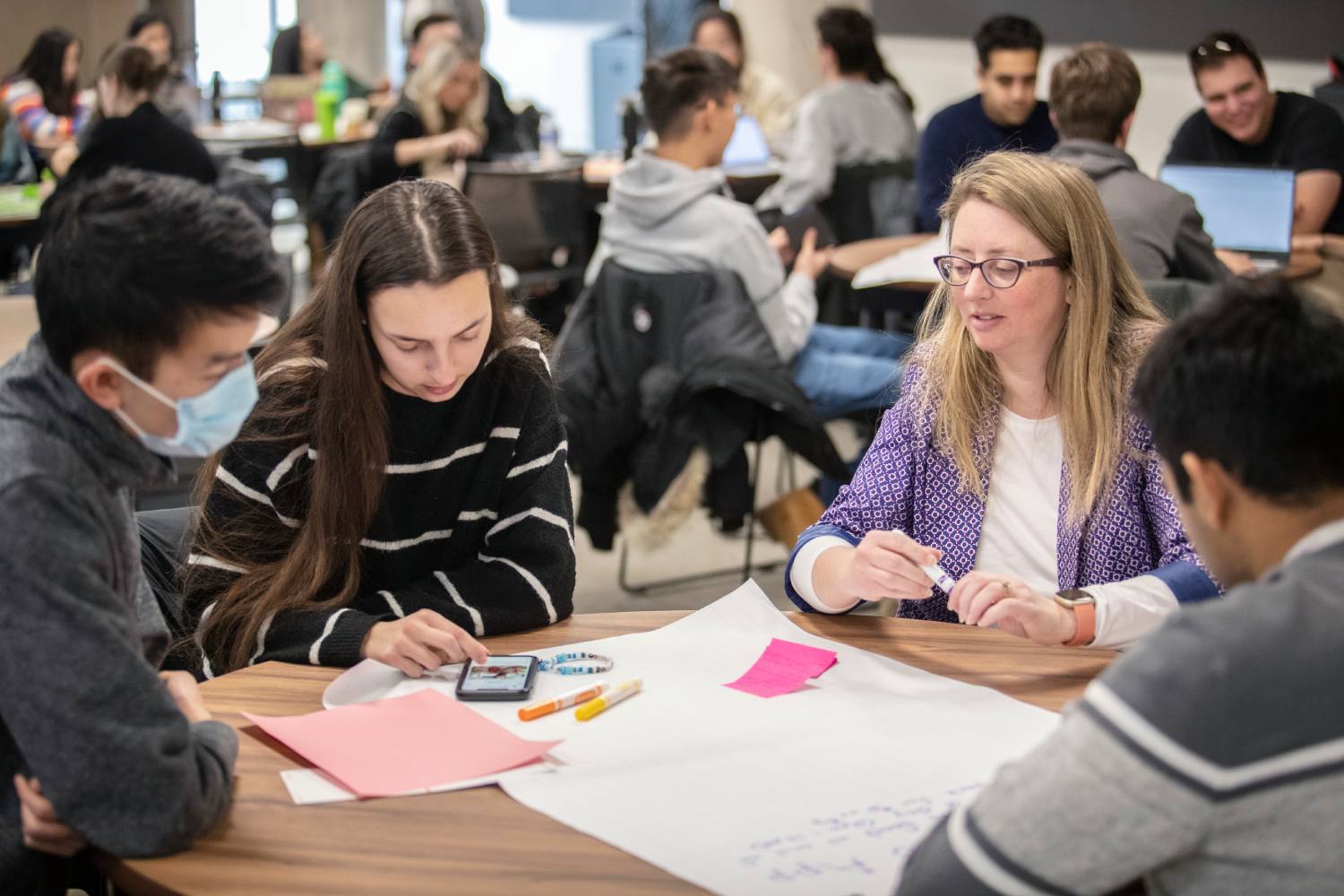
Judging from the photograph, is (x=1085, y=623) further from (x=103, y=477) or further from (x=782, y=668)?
(x=103, y=477)

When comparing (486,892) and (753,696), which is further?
(753,696)

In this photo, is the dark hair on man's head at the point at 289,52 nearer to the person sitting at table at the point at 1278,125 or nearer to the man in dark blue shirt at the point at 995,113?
the man in dark blue shirt at the point at 995,113

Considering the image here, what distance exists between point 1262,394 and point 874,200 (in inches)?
182

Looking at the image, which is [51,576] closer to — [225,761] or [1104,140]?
[225,761]

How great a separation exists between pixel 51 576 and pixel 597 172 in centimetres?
528

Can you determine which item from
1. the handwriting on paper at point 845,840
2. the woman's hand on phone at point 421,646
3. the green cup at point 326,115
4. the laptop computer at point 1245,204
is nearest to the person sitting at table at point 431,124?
the green cup at point 326,115

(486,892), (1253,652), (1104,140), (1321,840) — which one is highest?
(1104,140)

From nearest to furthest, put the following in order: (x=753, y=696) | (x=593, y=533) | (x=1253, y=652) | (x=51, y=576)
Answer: (x=1253, y=652)
(x=51, y=576)
(x=753, y=696)
(x=593, y=533)

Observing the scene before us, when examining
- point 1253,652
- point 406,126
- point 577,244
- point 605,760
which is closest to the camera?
point 1253,652

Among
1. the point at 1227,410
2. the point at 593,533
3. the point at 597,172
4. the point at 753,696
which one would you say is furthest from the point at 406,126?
the point at 1227,410

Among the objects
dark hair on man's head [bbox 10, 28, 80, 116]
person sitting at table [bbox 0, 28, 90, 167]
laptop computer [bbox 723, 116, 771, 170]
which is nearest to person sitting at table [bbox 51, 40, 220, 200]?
person sitting at table [bbox 0, 28, 90, 167]

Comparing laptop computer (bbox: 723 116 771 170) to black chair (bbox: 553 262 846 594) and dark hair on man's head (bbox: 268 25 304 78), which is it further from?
dark hair on man's head (bbox: 268 25 304 78)

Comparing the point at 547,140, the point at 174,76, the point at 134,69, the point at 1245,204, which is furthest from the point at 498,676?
the point at 547,140

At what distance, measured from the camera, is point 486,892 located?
1077mm
